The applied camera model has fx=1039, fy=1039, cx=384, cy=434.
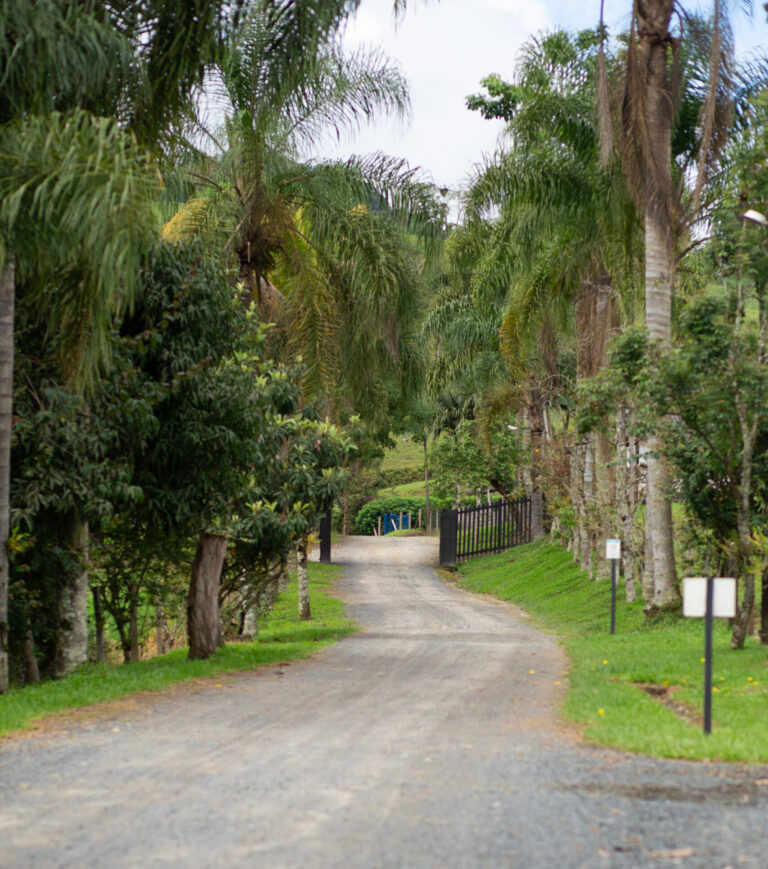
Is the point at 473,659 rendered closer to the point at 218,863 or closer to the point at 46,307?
the point at 46,307

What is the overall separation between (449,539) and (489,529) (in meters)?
1.66

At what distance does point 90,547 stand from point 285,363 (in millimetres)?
6195

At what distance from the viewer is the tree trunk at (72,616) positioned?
1276 centimetres

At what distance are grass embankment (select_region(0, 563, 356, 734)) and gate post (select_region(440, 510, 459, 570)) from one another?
1682cm

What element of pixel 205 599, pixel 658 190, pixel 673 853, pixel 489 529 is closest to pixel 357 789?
pixel 673 853

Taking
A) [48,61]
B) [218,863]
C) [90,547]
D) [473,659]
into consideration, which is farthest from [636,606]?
[218,863]

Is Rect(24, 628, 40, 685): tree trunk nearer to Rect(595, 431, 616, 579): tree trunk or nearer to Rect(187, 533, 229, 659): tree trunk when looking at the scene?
Rect(187, 533, 229, 659): tree trunk

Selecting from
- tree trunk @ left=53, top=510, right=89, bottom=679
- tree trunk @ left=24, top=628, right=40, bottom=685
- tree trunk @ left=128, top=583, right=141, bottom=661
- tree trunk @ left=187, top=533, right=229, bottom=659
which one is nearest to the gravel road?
tree trunk @ left=53, top=510, right=89, bottom=679

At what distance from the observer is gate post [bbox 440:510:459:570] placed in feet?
125

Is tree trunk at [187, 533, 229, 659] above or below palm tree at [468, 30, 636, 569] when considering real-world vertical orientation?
below

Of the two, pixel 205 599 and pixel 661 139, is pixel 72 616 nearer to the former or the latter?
pixel 205 599

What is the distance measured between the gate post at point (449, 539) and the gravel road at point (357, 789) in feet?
88.7

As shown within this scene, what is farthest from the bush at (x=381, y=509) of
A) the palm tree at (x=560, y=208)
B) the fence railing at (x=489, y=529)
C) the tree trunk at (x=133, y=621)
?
the tree trunk at (x=133, y=621)

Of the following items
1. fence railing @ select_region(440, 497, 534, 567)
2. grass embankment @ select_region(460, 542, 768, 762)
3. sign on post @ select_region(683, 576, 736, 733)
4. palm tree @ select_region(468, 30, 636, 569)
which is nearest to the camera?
grass embankment @ select_region(460, 542, 768, 762)
